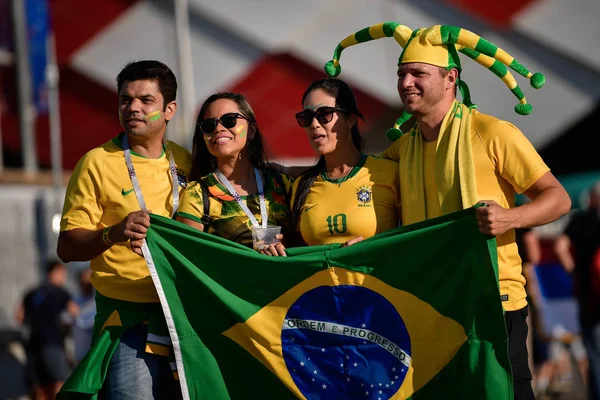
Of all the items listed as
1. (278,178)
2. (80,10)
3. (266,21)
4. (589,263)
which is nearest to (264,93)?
(266,21)

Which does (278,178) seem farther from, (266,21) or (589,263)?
(266,21)

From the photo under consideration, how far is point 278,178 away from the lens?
544cm

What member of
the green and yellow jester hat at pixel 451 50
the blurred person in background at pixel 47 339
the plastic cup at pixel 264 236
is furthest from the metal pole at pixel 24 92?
the green and yellow jester hat at pixel 451 50

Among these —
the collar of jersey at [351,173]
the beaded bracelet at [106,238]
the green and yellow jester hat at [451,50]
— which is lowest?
the beaded bracelet at [106,238]

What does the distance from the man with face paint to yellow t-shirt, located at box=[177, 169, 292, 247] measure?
11 centimetres

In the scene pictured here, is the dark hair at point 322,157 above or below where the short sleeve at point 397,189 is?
above

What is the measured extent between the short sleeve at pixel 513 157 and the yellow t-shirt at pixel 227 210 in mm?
1185

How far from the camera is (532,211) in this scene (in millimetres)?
4473

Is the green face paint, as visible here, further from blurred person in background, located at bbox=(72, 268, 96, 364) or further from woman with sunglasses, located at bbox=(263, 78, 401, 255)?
blurred person in background, located at bbox=(72, 268, 96, 364)

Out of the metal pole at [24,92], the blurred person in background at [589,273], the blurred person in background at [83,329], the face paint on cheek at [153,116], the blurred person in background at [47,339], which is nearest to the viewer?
the face paint on cheek at [153,116]

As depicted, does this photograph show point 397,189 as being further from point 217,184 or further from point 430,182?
point 217,184

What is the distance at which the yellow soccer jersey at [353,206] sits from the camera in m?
4.97

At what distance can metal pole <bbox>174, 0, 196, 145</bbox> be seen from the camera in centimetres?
1639

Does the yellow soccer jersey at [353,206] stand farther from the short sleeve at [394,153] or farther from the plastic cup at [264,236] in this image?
the plastic cup at [264,236]
